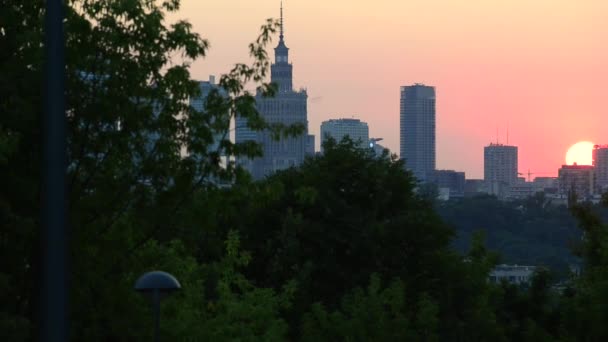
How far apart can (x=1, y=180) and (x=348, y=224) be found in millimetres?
31802

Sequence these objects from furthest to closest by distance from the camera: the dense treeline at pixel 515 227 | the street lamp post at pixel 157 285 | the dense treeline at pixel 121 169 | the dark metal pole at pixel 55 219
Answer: the dense treeline at pixel 515 227 < the dense treeline at pixel 121 169 < the street lamp post at pixel 157 285 < the dark metal pole at pixel 55 219

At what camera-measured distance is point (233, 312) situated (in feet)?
93.0

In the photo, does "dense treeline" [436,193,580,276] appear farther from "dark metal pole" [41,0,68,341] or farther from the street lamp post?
"dark metal pole" [41,0,68,341]

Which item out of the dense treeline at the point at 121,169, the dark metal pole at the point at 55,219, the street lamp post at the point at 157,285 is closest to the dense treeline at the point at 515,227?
the dense treeline at the point at 121,169

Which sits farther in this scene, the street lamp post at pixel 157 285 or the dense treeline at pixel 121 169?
the dense treeline at pixel 121 169

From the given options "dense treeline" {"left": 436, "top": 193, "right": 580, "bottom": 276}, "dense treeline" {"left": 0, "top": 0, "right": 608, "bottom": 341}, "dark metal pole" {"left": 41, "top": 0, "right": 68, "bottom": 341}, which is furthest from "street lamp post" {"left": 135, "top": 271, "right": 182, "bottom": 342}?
"dense treeline" {"left": 436, "top": 193, "right": 580, "bottom": 276}

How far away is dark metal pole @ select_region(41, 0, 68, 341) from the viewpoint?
31.1 feet

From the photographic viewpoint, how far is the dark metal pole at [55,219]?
948 centimetres

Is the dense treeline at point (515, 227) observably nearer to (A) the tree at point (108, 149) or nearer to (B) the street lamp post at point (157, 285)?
(A) the tree at point (108, 149)

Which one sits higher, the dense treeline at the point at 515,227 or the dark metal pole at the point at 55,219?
the dense treeline at the point at 515,227

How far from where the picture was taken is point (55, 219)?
951cm

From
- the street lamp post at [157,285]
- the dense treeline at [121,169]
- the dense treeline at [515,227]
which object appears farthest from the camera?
the dense treeline at [515,227]

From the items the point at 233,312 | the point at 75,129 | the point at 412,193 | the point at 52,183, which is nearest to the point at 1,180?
the point at 75,129

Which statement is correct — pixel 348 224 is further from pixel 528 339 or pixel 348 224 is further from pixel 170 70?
pixel 170 70
